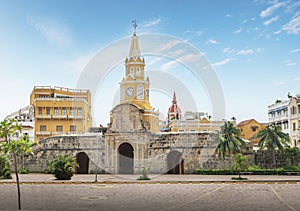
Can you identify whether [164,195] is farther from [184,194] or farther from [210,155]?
[210,155]

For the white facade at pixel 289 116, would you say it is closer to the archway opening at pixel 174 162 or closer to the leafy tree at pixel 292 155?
the leafy tree at pixel 292 155

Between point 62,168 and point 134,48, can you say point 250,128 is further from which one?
point 62,168

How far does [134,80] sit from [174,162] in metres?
12.0

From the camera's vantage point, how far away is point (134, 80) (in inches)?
1796

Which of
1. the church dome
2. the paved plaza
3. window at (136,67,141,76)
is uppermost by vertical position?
window at (136,67,141,76)

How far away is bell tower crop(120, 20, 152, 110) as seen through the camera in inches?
1800

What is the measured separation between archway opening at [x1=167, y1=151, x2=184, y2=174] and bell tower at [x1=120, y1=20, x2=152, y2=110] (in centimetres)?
884

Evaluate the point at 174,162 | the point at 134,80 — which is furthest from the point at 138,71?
the point at 174,162

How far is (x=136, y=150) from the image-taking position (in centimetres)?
3781

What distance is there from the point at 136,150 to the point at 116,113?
13.9 feet

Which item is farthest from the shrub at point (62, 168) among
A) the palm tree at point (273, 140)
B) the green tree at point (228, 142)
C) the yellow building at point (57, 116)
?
the yellow building at point (57, 116)

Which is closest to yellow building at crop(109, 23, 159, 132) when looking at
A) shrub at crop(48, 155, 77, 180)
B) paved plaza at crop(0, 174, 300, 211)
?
shrub at crop(48, 155, 77, 180)

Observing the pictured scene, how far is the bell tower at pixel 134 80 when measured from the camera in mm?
45719

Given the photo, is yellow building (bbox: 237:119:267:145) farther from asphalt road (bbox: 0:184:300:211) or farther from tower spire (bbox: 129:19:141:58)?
asphalt road (bbox: 0:184:300:211)
